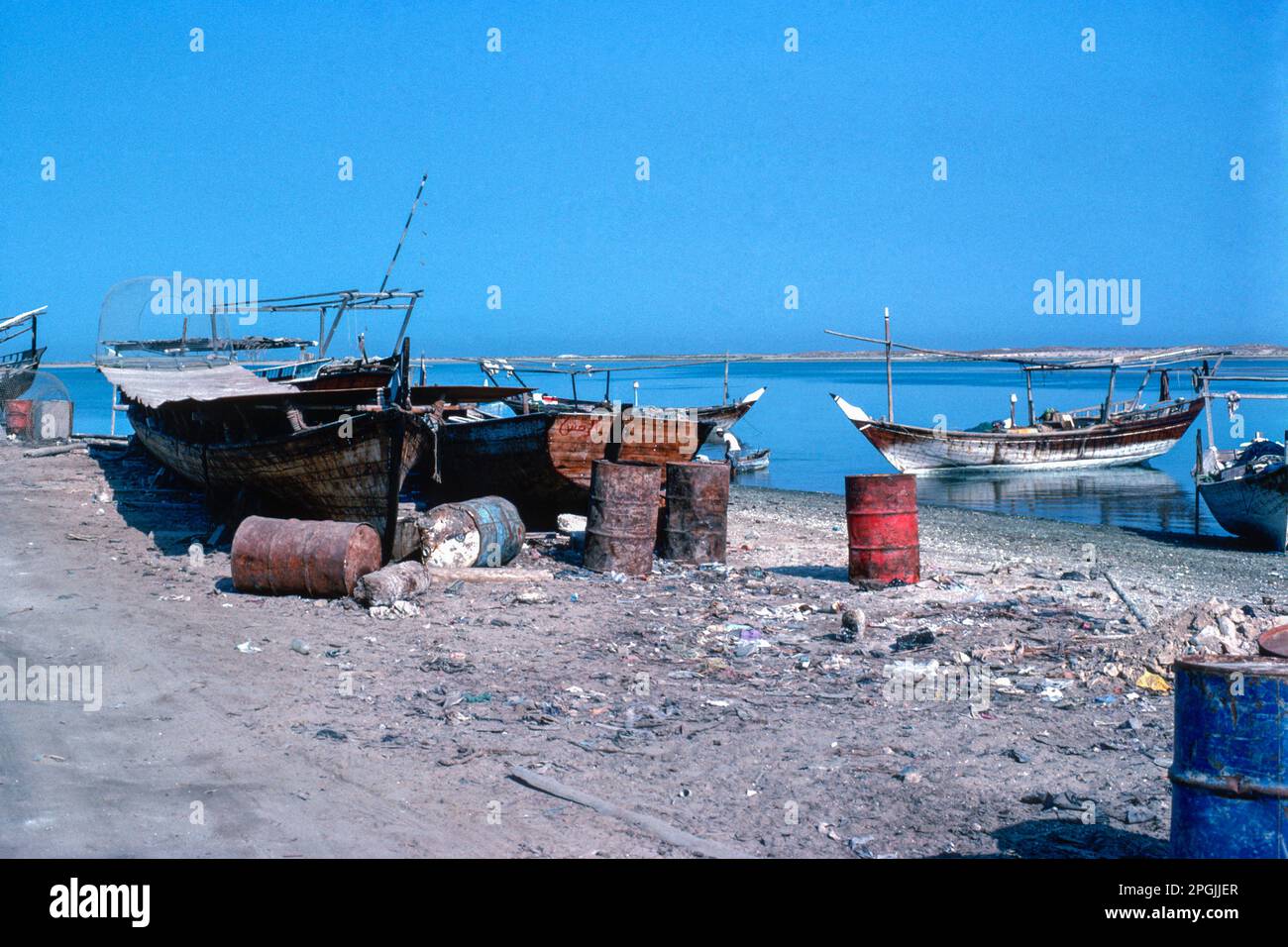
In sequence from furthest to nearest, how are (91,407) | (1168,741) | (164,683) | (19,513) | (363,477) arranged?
(91,407)
(19,513)
(363,477)
(164,683)
(1168,741)

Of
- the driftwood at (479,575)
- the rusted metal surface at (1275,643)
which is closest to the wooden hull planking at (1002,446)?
the driftwood at (479,575)

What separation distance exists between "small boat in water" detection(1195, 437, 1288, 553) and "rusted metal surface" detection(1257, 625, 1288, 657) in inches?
550

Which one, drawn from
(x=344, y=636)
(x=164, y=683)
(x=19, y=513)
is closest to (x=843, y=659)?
(x=344, y=636)

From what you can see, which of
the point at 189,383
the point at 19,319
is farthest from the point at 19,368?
the point at 189,383

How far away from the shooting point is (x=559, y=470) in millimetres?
13117

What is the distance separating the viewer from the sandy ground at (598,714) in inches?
175

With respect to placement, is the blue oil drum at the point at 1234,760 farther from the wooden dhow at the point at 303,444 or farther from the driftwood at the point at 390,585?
the wooden dhow at the point at 303,444

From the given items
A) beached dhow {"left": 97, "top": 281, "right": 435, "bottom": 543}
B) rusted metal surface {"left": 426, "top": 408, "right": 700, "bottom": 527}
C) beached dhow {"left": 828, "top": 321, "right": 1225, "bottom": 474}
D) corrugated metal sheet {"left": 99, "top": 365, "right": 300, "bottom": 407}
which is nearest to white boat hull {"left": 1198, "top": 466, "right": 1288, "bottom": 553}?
rusted metal surface {"left": 426, "top": 408, "right": 700, "bottom": 527}

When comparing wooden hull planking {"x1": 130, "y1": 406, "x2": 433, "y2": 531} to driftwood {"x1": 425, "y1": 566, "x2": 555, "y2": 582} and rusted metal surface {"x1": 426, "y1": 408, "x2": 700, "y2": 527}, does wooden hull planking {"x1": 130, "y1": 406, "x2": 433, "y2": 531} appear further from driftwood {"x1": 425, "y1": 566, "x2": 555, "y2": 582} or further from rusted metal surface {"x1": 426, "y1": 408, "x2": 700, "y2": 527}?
rusted metal surface {"x1": 426, "y1": 408, "x2": 700, "y2": 527}

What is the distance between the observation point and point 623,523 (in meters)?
10.2

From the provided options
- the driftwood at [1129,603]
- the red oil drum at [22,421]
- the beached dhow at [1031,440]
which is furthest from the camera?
the beached dhow at [1031,440]

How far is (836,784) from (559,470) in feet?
27.8

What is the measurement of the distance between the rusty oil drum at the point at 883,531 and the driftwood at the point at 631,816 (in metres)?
5.37
